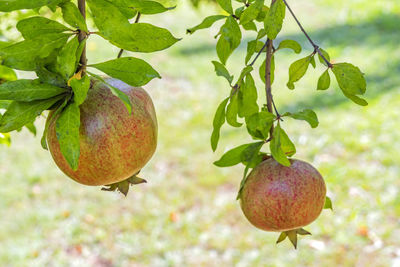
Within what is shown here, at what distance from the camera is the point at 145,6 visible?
2.91 feet

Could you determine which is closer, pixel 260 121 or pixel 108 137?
pixel 108 137

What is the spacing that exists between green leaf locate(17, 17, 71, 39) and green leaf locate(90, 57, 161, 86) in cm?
9

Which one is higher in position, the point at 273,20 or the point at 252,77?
the point at 273,20

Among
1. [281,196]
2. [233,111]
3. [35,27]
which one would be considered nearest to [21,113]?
[35,27]

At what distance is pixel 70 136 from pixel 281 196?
1.58 ft

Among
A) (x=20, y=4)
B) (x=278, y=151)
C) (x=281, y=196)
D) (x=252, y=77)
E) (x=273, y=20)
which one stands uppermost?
(x=20, y=4)

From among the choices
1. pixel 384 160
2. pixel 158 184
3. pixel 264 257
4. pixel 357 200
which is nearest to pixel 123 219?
pixel 158 184

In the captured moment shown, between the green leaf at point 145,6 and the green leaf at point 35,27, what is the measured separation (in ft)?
0.41

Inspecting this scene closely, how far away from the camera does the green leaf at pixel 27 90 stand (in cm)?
84

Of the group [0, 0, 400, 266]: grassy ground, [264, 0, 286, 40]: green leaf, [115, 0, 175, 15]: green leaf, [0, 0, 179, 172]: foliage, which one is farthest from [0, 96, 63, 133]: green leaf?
[0, 0, 400, 266]: grassy ground

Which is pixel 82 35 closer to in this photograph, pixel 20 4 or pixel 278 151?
pixel 20 4

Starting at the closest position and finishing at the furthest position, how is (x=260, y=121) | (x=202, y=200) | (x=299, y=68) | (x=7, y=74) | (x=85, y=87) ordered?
(x=85, y=87) → (x=260, y=121) → (x=299, y=68) → (x=7, y=74) → (x=202, y=200)

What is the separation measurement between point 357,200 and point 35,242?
2432 mm

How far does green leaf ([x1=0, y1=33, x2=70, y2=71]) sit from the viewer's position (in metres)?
0.83
